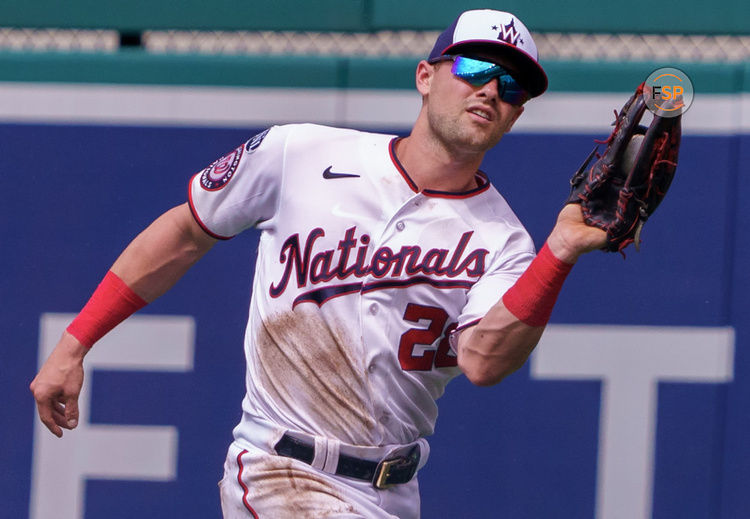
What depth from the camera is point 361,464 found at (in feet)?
8.27

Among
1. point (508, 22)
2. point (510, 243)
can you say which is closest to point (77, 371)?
point (510, 243)

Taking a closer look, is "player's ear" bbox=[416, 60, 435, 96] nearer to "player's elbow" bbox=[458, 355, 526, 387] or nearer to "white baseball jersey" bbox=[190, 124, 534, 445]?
"white baseball jersey" bbox=[190, 124, 534, 445]

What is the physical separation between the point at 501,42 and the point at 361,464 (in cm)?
110

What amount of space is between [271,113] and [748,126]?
1.52 metres

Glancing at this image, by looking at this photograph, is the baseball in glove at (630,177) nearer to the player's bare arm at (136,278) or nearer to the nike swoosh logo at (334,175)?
the nike swoosh logo at (334,175)

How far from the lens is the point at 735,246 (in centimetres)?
324

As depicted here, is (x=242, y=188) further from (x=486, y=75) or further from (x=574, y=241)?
(x=574, y=241)

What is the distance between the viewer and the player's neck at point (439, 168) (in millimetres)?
2564

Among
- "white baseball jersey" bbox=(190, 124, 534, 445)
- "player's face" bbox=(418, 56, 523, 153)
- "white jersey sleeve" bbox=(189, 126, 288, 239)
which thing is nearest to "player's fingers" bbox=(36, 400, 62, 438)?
"white baseball jersey" bbox=(190, 124, 534, 445)

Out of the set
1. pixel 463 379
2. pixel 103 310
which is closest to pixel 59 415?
pixel 103 310

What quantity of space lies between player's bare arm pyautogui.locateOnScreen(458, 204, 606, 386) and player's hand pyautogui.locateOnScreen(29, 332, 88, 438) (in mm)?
1034

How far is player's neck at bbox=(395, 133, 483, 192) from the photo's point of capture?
256 cm

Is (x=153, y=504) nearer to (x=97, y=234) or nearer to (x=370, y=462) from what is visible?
(x=97, y=234)

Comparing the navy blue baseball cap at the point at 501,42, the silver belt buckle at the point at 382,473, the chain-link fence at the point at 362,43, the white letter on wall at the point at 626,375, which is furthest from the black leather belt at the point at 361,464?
the chain-link fence at the point at 362,43
